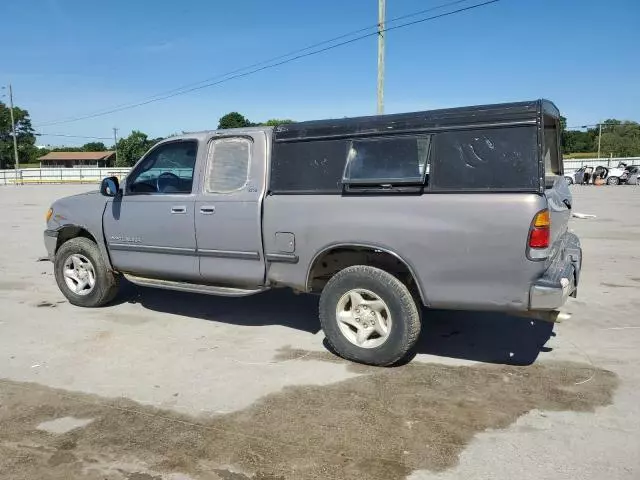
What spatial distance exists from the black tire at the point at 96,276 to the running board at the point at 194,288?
29 cm

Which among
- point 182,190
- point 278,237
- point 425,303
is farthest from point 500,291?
point 182,190

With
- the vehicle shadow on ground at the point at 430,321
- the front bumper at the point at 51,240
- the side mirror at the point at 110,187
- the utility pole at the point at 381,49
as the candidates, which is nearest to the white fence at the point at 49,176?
the utility pole at the point at 381,49

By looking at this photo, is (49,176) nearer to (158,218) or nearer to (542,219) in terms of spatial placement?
(158,218)

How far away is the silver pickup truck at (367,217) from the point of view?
3875 mm

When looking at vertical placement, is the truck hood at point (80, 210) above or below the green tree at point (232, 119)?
below

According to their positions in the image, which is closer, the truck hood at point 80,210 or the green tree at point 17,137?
the truck hood at point 80,210

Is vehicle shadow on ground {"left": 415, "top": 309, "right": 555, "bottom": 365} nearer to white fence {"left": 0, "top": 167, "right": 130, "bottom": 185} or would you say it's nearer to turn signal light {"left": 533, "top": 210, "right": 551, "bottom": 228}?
turn signal light {"left": 533, "top": 210, "right": 551, "bottom": 228}

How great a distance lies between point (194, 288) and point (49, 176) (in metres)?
53.6

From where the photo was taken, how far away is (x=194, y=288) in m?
5.38

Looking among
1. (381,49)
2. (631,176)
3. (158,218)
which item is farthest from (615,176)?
(158,218)

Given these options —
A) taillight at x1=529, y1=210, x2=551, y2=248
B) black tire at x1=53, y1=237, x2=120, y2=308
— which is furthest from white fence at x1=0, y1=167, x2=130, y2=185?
taillight at x1=529, y1=210, x2=551, y2=248

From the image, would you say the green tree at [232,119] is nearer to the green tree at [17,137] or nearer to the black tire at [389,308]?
the green tree at [17,137]

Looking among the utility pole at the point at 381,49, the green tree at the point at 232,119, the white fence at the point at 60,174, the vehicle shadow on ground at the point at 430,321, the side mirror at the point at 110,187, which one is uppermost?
the green tree at the point at 232,119

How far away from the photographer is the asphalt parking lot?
121 inches
